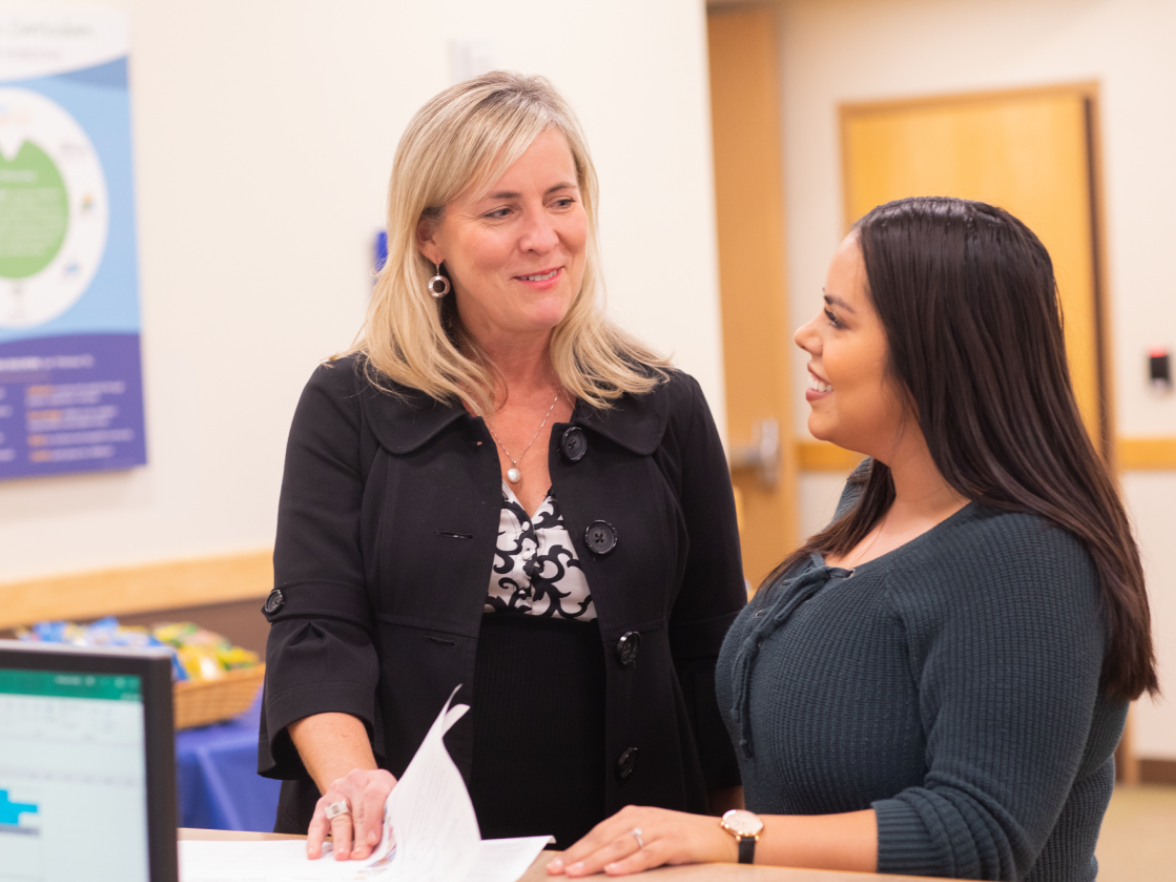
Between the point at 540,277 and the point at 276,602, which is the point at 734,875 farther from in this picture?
the point at 540,277

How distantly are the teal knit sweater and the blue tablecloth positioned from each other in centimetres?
154

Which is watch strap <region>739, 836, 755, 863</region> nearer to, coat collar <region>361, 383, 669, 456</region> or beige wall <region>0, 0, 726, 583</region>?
coat collar <region>361, 383, 669, 456</region>

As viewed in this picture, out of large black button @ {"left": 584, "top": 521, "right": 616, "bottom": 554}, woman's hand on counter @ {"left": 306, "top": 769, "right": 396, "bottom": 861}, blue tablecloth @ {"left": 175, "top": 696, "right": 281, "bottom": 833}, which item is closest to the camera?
woman's hand on counter @ {"left": 306, "top": 769, "right": 396, "bottom": 861}

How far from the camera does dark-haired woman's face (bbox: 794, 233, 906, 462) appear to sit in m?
1.30

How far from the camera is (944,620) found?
1184 millimetres

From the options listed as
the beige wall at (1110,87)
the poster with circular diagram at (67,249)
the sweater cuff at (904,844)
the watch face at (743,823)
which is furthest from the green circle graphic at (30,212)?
the beige wall at (1110,87)

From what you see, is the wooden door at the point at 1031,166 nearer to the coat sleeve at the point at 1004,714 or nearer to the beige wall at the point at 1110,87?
the beige wall at the point at 1110,87

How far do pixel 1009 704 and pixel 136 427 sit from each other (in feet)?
8.65

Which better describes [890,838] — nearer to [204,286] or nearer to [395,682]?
[395,682]

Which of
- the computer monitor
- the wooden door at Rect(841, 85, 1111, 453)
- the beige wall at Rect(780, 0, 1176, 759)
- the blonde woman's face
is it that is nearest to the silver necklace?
the blonde woman's face

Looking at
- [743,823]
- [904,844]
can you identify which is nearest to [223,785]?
[743,823]

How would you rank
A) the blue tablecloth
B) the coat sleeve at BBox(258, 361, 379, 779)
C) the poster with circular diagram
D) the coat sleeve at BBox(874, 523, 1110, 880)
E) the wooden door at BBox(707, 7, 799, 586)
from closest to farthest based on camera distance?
the coat sleeve at BBox(874, 523, 1110, 880)
the coat sleeve at BBox(258, 361, 379, 779)
the blue tablecloth
the poster with circular diagram
the wooden door at BBox(707, 7, 799, 586)

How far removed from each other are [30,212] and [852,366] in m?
2.49

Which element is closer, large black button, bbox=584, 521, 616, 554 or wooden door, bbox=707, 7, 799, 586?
large black button, bbox=584, 521, 616, 554
